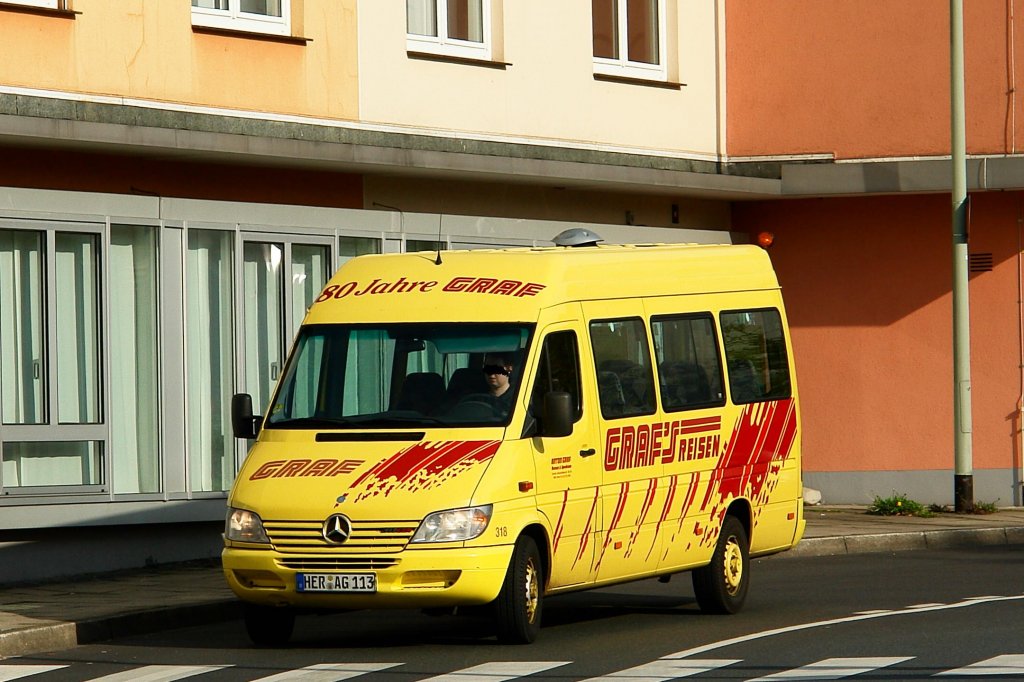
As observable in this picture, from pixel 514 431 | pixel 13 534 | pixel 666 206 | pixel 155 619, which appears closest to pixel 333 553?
pixel 514 431

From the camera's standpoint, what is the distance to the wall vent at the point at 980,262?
75.7ft

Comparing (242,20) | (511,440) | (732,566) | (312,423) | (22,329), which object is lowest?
(732,566)

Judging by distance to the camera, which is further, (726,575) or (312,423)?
(726,575)

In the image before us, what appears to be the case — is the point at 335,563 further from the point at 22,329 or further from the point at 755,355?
the point at 22,329

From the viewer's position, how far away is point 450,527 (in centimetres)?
1107

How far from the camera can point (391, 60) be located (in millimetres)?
19312

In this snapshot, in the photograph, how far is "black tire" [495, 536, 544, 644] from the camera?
1130 cm

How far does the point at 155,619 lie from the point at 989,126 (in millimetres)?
13008

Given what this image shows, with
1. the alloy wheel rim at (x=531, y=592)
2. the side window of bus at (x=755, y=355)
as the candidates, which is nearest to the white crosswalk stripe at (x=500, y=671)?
the alloy wheel rim at (x=531, y=592)

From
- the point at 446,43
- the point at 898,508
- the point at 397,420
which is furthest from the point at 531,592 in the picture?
the point at 898,508

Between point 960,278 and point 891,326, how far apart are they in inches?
103

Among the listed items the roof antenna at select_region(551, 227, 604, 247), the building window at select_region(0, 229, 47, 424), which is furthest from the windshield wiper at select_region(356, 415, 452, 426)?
the building window at select_region(0, 229, 47, 424)

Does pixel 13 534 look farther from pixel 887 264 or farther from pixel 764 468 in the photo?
pixel 887 264

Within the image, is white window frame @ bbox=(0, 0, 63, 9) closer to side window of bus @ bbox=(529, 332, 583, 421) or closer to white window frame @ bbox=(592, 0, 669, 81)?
side window of bus @ bbox=(529, 332, 583, 421)
